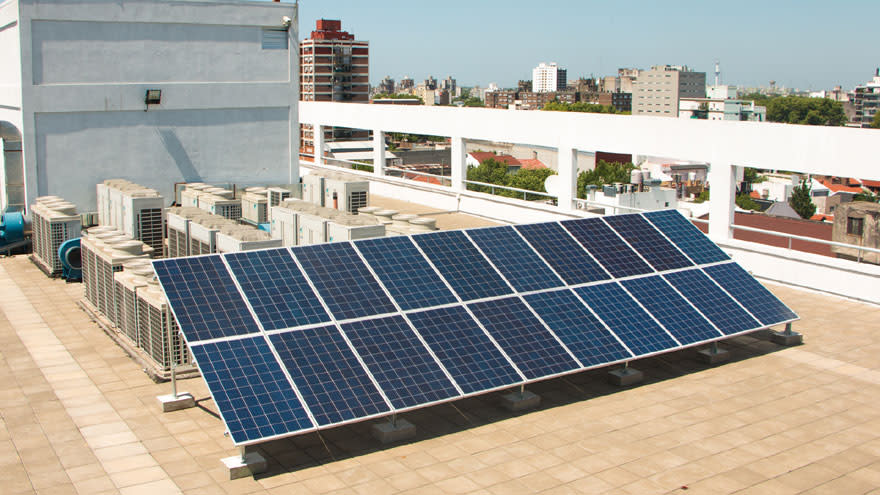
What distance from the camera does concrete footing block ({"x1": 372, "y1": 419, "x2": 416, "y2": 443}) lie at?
456 inches

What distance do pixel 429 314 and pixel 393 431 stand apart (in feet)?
6.80

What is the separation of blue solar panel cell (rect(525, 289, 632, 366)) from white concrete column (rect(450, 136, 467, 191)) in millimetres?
19321

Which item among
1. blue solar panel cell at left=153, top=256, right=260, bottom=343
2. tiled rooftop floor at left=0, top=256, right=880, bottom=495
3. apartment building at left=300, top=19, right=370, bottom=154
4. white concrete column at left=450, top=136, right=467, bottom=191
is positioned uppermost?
apartment building at left=300, top=19, right=370, bottom=154

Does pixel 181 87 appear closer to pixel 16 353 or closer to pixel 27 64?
pixel 27 64

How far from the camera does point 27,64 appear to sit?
26688mm

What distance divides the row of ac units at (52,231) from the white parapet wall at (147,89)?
3.79m

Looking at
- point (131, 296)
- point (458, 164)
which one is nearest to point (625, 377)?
point (131, 296)

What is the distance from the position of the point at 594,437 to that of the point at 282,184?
23.4m

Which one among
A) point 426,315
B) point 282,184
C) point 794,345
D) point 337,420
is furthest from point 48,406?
point 282,184

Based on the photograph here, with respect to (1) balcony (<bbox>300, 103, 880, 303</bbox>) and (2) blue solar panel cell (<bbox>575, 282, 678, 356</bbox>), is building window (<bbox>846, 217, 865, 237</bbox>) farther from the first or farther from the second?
(2) blue solar panel cell (<bbox>575, 282, 678, 356</bbox>)

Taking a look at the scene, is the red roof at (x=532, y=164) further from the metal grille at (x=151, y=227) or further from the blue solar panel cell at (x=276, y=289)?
the blue solar panel cell at (x=276, y=289)

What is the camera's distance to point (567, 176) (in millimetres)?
28406

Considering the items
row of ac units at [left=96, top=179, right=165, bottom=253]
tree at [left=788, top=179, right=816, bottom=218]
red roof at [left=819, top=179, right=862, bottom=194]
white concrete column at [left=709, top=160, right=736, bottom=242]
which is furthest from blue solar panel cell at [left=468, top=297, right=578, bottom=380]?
red roof at [left=819, top=179, right=862, bottom=194]

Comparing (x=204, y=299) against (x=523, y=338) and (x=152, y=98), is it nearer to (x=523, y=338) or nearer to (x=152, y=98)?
(x=523, y=338)
